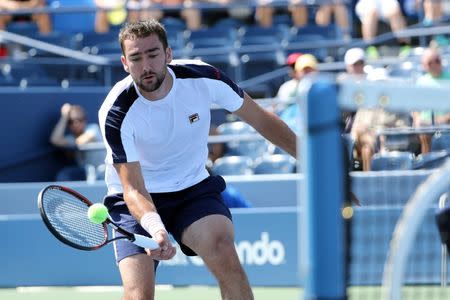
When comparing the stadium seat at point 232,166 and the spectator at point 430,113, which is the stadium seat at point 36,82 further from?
the spectator at point 430,113

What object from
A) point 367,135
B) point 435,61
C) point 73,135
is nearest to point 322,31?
point 73,135

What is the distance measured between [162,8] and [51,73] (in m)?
1.48

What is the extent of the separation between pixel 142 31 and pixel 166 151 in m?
0.63

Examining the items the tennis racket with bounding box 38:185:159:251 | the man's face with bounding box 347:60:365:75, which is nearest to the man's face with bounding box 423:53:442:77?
the man's face with bounding box 347:60:365:75

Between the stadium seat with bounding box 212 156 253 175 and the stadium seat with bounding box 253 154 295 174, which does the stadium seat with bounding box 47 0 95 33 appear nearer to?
the stadium seat with bounding box 212 156 253 175

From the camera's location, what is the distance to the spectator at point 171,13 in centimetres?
1323

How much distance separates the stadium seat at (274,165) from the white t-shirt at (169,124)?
479 centimetres

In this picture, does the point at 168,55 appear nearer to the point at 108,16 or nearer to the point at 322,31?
the point at 322,31

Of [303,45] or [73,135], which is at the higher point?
[303,45]

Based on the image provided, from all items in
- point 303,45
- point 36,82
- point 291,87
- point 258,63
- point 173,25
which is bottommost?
point 291,87

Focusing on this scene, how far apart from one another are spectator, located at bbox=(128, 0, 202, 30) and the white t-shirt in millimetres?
7932

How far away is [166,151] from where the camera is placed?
208 inches

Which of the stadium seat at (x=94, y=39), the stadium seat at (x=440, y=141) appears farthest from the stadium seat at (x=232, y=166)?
the stadium seat at (x=94, y=39)

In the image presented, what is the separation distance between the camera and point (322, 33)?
43.0 feet
